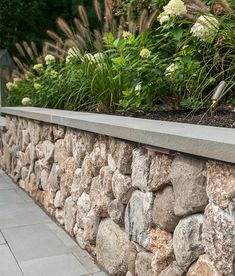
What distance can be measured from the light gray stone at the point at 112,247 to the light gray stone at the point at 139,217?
124 mm

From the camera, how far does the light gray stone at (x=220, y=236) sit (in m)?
1.34

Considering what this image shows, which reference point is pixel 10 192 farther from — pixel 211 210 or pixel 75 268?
pixel 211 210

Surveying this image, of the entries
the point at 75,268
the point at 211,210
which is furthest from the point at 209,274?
the point at 75,268

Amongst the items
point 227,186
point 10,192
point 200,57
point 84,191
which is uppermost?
point 200,57

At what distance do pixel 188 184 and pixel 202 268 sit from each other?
32 cm

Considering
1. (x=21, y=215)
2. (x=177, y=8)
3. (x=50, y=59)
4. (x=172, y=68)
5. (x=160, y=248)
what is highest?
(x=177, y=8)

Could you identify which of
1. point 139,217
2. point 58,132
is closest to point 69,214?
point 58,132

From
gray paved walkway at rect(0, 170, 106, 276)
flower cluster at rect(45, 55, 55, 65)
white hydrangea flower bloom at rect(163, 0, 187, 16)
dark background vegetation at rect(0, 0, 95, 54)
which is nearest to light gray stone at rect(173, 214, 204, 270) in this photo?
gray paved walkway at rect(0, 170, 106, 276)

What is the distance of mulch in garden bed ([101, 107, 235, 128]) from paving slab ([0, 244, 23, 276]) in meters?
1.31

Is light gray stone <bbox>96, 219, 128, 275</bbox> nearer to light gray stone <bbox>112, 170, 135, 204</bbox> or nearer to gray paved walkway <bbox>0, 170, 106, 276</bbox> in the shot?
gray paved walkway <bbox>0, 170, 106, 276</bbox>

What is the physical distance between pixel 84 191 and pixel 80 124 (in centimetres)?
47

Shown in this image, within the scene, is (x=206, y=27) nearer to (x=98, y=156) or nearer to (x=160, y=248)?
(x=98, y=156)

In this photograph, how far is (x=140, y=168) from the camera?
1970 mm

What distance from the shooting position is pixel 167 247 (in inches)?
68.7
